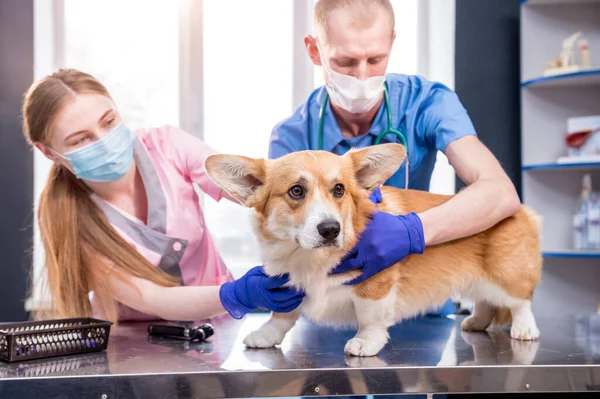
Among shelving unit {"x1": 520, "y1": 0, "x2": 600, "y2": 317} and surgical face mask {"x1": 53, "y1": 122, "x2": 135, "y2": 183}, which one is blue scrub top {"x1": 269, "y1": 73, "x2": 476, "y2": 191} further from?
shelving unit {"x1": 520, "y1": 0, "x2": 600, "y2": 317}

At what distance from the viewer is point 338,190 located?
4.38 feet

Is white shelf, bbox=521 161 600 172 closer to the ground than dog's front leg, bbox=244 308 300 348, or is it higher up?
higher up

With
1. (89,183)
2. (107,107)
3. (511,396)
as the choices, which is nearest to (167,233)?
(89,183)

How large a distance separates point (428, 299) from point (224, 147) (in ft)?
8.63

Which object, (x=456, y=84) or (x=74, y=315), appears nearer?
(x=74, y=315)

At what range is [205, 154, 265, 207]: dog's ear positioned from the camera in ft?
4.36

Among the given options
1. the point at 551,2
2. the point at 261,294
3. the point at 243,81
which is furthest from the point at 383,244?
the point at 243,81

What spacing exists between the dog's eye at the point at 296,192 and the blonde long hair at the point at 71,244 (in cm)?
58

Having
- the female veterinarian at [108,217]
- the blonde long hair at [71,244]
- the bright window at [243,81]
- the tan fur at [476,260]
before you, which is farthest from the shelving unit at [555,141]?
the blonde long hair at [71,244]

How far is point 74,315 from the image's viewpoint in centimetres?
166

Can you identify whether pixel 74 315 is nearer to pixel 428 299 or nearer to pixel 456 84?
pixel 428 299

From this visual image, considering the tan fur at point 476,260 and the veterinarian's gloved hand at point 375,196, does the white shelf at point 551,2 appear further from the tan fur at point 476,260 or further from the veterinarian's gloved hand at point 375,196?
the veterinarian's gloved hand at point 375,196

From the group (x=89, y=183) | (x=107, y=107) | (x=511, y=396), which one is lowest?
(x=511, y=396)

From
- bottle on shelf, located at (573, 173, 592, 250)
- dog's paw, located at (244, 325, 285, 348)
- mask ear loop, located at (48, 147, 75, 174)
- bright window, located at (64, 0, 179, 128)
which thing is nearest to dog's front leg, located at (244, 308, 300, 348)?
dog's paw, located at (244, 325, 285, 348)
